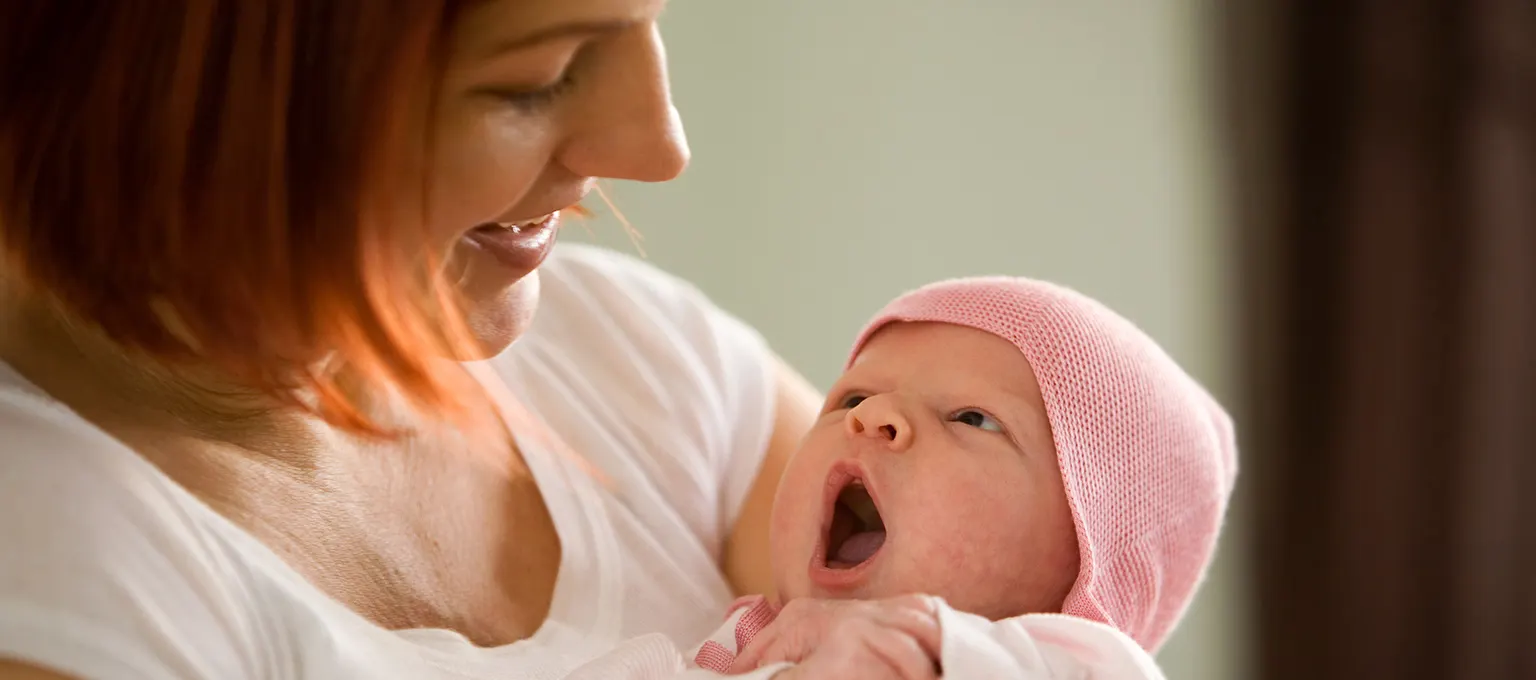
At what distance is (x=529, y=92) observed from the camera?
2.99 feet

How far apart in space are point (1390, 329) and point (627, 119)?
6.48 ft

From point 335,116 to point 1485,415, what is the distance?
2.17 metres

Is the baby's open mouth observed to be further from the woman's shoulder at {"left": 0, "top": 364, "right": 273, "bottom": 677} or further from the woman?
the woman's shoulder at {"left": 0, "top": 364, "right": 273, "bottom": 677}

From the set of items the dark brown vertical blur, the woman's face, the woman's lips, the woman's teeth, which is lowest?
the dark brown vertical blur

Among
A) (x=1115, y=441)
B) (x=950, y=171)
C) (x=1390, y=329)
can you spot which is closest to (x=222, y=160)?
(x=1115, y=441)

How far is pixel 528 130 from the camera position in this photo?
91 centimetres

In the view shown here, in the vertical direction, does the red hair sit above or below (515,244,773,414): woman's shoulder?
above

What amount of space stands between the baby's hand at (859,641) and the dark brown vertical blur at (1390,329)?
1.85 m

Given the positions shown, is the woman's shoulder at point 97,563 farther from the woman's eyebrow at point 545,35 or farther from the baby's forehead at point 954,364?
the baby's forehead at point 954,364

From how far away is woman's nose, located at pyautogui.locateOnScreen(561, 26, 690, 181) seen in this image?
3.09 ft

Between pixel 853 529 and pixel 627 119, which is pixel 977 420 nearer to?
pixel 853 529

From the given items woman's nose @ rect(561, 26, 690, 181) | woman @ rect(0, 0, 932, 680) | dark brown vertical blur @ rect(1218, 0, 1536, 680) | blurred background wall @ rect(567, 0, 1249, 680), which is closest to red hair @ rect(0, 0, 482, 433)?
woman @ rect(0, 0, 932, 680)

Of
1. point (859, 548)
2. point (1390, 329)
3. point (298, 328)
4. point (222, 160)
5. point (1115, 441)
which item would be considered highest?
point (222, 160)

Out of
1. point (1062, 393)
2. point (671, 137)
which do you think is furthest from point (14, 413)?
point (1062, 393)
